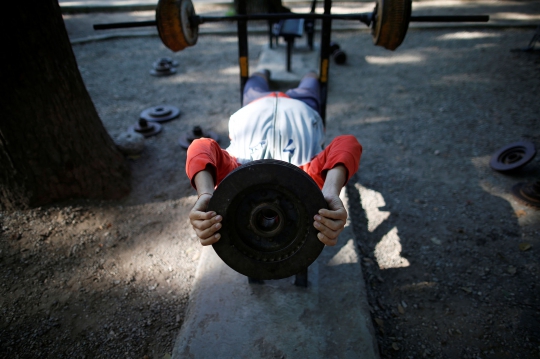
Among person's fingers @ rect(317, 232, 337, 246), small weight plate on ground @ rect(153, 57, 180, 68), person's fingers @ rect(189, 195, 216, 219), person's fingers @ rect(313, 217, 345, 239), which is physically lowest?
small weight plate on ground @ rect(153, 57, 180, 68)

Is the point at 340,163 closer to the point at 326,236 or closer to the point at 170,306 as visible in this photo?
the point at 326,236

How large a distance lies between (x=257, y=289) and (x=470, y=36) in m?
7.21

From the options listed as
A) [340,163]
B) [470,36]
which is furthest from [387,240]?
[470,36]

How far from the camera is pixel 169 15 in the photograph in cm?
210

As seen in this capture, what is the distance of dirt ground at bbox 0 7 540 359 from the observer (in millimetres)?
1805

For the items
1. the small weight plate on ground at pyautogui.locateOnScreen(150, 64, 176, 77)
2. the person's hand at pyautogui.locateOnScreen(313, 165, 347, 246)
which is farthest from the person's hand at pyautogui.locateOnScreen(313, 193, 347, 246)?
the small weight plate on ground at pyautogui.locateOnScreen(150, 64, 176, 77)

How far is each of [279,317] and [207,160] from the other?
3.15ft

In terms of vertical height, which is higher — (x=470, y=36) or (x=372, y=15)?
(x=372, y=15)

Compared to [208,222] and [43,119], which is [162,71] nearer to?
[43,119]

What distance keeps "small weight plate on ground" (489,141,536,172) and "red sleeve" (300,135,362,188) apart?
6.70 feet

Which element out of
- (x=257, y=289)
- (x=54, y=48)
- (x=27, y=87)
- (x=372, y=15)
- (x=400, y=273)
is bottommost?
(x=400, y=273)

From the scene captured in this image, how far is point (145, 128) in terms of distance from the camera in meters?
3.69

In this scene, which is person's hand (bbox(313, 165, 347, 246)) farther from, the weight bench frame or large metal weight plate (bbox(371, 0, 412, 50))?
the weight bench frame

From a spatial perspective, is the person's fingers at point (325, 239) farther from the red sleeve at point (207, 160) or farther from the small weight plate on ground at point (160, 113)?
the small weight plate on ground at point (160, 113)
